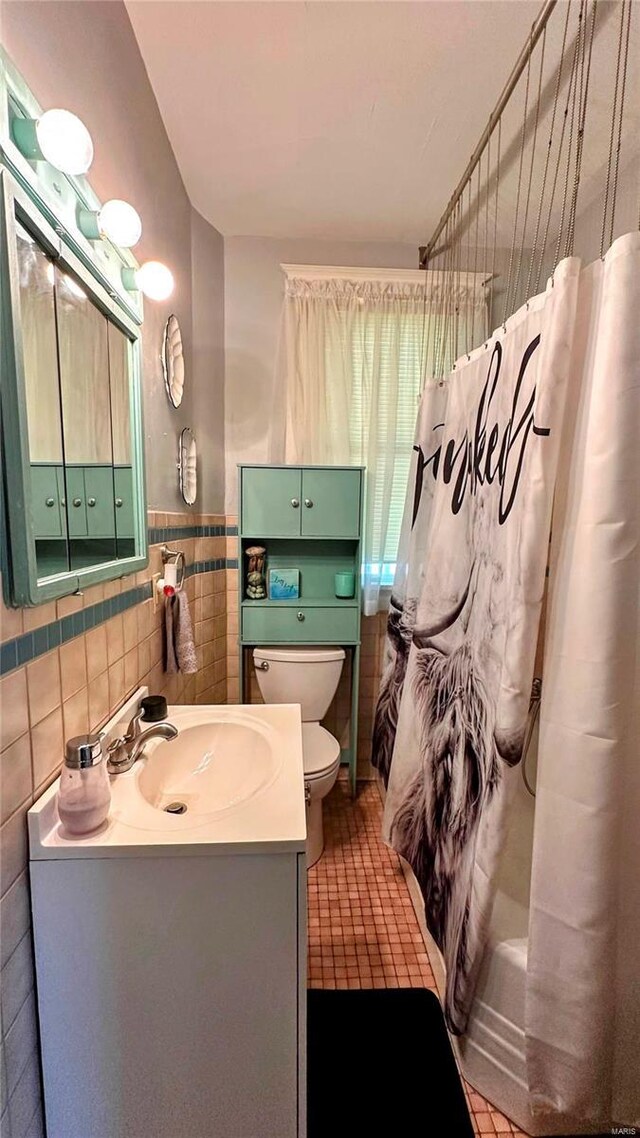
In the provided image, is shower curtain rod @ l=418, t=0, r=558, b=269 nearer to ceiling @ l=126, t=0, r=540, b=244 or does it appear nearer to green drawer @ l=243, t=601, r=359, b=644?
ceiling @ l=126, t=0, r=540, b=244

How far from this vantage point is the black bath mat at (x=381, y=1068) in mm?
1031

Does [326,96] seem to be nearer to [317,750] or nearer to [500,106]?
[500,106]

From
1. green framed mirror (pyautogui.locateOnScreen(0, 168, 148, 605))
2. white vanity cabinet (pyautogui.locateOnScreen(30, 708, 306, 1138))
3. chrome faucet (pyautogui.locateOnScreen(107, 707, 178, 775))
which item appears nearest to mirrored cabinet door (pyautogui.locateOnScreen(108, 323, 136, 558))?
green framed mirror (pyautogui.locateOnScreen(0, 168, 148, 605))

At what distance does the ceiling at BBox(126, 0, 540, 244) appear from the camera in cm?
114

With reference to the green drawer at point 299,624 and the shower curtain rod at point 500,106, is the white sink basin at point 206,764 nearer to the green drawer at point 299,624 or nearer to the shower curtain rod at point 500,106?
the green drawer at point 299,624

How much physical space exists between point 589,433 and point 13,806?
114 centimetres

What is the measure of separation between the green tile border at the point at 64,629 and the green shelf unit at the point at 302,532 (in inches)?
28.1

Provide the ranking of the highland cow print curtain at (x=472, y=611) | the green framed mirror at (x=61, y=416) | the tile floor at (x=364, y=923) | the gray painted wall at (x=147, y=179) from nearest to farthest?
the green framed mirror at (x=61, y=416), the gray painted wall at (x=147, y=179), the highland cow print curtain at (x=472, y=611), the tile floor at (x=364, y=923)

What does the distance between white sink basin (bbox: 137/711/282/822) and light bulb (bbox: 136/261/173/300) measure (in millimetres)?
1115

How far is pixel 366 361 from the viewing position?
2.04 metres

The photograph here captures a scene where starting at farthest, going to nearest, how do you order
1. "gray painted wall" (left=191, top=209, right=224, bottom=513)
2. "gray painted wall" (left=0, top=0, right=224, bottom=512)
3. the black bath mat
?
"gray painted wall" (left=191, top=209, right=224, bottom=513)
the black bath mat
"gray painted wall" (left=0, top=0, right=224, bottom=512)

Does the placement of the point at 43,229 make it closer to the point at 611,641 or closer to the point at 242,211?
the point at 611,641

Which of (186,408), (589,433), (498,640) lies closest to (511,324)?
(589,433)

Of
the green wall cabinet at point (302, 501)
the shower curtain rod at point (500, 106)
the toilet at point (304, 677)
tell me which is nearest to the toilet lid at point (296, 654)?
the toilet at point (304, 677)
